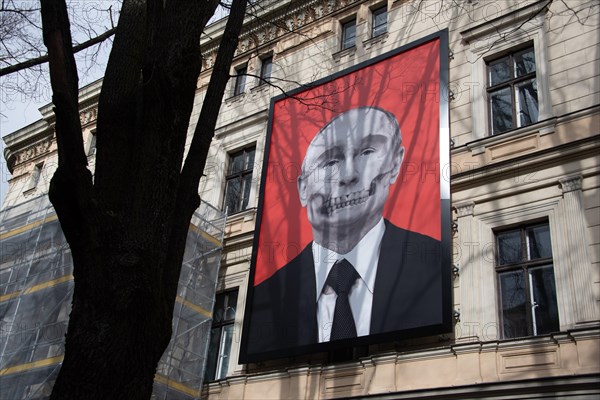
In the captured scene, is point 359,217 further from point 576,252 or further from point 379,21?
point 379,21

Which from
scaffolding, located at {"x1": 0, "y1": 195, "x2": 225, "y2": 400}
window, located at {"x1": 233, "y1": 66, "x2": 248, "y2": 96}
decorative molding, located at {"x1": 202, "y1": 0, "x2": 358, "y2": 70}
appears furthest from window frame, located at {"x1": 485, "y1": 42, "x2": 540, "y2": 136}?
window, located at {"x1": 233, "y1": 66, "x2": 248, "y2": 96}

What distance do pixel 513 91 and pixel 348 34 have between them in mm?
5007

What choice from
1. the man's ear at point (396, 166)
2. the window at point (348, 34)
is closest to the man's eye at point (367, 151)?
the man's ear at point (396, 166)

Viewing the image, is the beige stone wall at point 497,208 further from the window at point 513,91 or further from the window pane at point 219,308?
the window pane at point 219,308

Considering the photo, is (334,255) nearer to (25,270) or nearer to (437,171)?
(437,171)

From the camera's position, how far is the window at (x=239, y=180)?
49.5ft

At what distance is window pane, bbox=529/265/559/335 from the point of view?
31.1 ft

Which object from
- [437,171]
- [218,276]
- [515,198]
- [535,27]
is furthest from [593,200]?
[218,276]

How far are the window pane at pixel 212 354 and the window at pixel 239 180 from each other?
2.83 m

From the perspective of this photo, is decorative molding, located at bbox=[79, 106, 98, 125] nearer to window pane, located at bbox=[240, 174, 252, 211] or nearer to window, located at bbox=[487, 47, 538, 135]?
window pane, located at bbox=[240, 174, 252, 211]

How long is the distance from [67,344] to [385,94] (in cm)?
965

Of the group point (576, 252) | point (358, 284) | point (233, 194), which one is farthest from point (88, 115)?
point (576, 252)

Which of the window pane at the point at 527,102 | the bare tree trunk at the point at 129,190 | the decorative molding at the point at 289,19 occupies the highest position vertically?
the decorative molding at the point at 289,19

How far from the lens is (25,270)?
1423 cm
